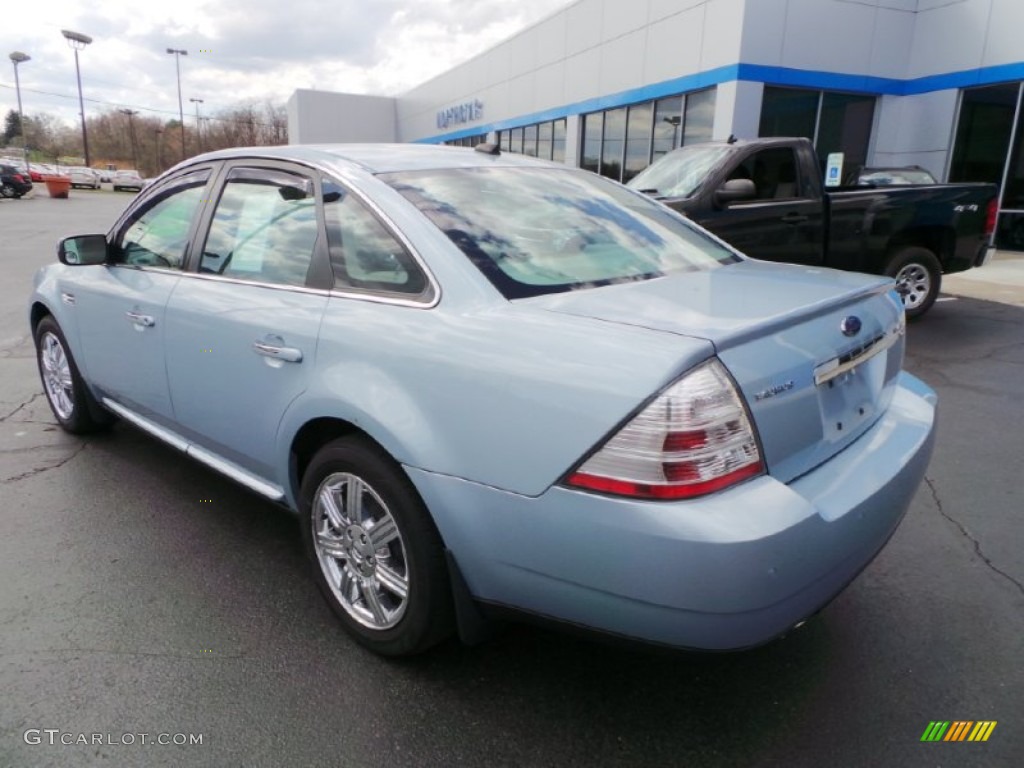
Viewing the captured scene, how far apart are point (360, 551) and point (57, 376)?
3.16m

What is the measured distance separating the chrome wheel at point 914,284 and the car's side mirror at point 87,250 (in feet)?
24.6

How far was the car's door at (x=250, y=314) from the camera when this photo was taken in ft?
8.46

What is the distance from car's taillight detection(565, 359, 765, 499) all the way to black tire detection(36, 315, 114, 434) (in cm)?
362

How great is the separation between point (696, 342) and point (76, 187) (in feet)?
220

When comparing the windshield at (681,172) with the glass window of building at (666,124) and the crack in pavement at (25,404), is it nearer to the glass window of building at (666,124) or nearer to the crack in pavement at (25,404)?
the crack in pavement at (25,404)

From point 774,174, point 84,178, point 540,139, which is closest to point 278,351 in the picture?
point 774,174

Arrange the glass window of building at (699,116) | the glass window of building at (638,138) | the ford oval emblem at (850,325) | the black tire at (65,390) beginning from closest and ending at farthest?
the ford oval emblem at (850,325)
the black tire at (65,390)
the glass window of building at (699,116)
the glass window of building at (638,138)

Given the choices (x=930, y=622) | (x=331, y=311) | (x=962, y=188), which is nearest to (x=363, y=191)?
(x=331, y=311)

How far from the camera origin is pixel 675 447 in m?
1.74

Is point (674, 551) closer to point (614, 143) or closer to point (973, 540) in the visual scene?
point (973, 540)

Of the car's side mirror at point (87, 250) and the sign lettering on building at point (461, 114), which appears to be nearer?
the car's side mirror at point (87, 250)

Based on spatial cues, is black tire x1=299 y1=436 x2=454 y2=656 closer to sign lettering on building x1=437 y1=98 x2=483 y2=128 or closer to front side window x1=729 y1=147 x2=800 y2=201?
front side window x1=729 y1=147 x2=800 y2=201

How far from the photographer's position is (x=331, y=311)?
8.04ft

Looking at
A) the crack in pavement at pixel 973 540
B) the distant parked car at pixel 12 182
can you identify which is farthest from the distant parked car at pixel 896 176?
the distant parked car at pixel 12 182
